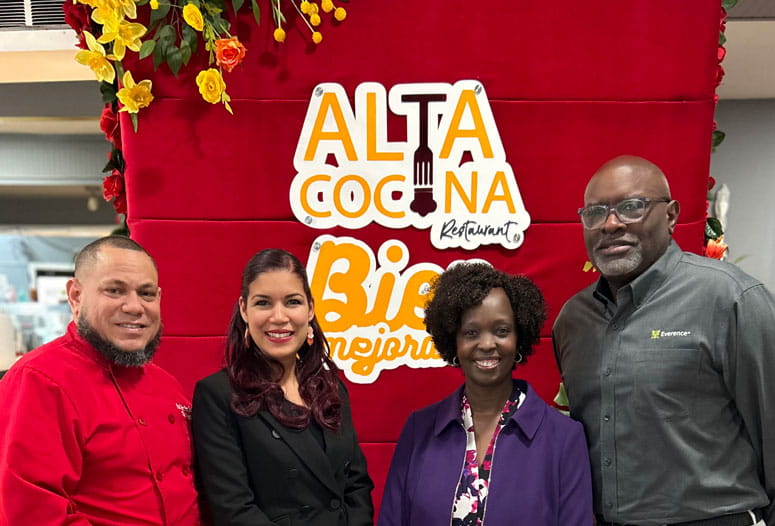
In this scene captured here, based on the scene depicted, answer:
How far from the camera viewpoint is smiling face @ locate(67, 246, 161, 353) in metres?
1.71

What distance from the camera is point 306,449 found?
1.75 metres

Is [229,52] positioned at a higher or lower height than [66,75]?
lower

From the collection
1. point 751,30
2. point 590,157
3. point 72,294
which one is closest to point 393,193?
point 590,157

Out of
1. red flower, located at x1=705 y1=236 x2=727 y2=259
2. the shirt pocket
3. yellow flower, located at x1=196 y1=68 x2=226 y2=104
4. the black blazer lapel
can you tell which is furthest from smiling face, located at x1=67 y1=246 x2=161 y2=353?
red flower, located at x1=705 y1=236 x2=727 y2=259

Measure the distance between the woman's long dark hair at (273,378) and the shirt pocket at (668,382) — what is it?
0.85 m

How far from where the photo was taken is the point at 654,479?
5.53ft

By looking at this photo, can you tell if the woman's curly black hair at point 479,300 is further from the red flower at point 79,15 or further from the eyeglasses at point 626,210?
Answer: the red flower at point 79,15

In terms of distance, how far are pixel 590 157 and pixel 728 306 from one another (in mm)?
906

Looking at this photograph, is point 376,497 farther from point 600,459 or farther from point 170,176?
point 170,176

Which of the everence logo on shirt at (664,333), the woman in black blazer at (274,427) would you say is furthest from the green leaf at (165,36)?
the everence logo on shirt at (664,333)

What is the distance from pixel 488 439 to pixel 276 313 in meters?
0.68

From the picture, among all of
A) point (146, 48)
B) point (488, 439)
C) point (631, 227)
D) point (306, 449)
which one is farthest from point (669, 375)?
point (146, 48)

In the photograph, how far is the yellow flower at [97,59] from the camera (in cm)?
223

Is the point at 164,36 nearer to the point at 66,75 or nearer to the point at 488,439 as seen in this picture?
the point at 488,439
